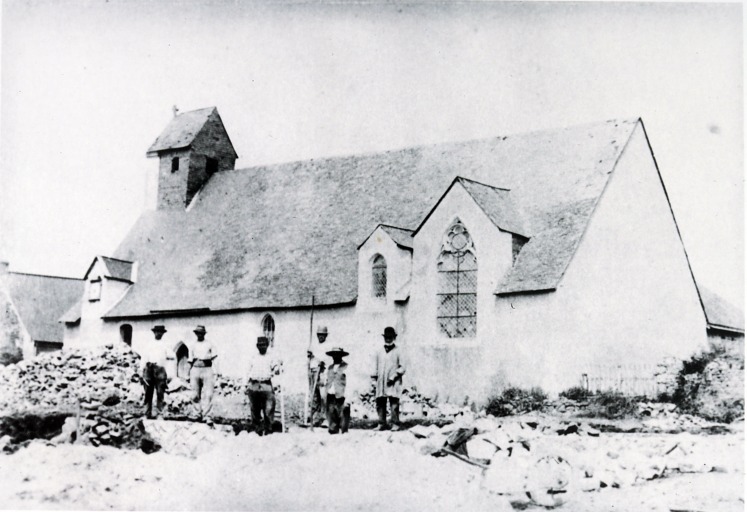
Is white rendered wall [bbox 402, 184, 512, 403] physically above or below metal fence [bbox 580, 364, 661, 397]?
above

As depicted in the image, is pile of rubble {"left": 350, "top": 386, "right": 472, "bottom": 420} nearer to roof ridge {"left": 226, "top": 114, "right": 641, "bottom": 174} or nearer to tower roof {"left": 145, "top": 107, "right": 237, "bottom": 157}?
roof ridge {"left": 226, "top": 114, "right": 641, "bottom": 174}

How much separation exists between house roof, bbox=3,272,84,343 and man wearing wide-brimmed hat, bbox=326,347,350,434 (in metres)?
18.4

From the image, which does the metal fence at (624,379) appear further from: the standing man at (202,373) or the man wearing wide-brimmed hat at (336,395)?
the standing man at (202,373)

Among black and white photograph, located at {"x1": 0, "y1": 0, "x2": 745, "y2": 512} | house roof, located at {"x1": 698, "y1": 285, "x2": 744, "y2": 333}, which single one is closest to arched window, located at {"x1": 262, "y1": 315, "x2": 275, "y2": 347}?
black and white photograph, located at {"x1": 0, "y1": 0, "x2": 745, "y2": 512}

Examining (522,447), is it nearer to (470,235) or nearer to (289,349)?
(470,235)

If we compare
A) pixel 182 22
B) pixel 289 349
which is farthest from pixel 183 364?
pixel 182 22

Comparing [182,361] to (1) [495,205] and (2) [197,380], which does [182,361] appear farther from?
(1) [495,205]

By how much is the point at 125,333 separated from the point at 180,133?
25.3ft

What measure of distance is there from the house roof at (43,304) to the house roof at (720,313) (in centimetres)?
2239

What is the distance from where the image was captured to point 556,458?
15.5 meters

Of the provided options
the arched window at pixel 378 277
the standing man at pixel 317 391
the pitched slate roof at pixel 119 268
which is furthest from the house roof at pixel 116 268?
the arched window at pixel 378 277

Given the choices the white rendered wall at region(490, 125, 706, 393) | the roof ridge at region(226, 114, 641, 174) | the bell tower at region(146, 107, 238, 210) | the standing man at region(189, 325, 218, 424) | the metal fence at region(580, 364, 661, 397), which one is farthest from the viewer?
the bell tower at region(146, 107, 238, 210)

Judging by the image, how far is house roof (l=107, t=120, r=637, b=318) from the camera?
23.0 meters

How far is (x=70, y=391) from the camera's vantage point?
22094mm
